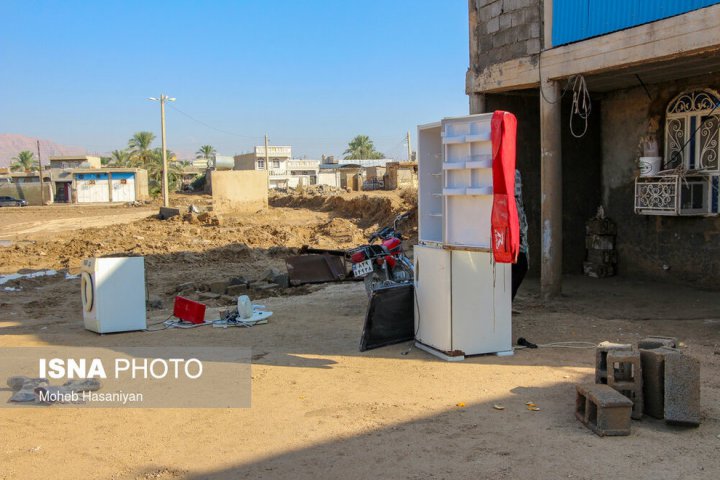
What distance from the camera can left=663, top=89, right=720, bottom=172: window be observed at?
396 inches

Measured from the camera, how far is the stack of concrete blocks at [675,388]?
14.7 feet

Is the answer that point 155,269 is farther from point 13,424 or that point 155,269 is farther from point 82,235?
point 13,424

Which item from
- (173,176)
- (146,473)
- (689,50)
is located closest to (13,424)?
(146,473)

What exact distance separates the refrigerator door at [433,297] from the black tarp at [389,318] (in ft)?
0.58

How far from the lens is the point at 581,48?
30.3ft

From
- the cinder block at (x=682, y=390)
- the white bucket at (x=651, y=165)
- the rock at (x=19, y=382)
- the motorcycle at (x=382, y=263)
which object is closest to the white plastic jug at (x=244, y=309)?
the motorcycle at (x=382, y=263)

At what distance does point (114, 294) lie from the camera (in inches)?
330

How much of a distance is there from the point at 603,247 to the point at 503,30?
14.8 feet

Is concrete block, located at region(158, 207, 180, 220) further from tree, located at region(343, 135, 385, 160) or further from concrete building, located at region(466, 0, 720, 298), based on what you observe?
tree, located at region(343, 135, 385, 160)

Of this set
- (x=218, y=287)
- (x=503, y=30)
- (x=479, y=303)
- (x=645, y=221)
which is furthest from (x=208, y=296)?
(x=645, y=221)

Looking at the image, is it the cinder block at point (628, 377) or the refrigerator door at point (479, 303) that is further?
the refrigerator door at point (479, 303)

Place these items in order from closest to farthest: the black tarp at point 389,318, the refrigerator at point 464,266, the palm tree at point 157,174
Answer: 1. the refrigerator at point 464,266
2. the black tarp at point 389,318
3. the palm tree at point 157,174

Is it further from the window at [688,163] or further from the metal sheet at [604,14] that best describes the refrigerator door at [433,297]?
the window at [688,163]

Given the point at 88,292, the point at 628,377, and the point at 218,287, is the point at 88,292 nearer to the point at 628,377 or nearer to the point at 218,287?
the point at 218,287
